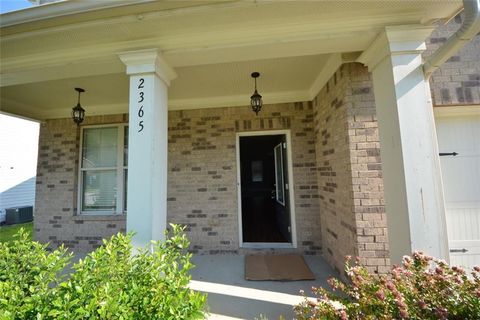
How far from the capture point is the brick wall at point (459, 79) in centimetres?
263

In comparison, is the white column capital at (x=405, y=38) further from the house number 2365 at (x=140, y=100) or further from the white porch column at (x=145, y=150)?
the house number 2365 at (x=140, y=100)

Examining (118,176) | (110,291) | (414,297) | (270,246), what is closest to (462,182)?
(414,297)

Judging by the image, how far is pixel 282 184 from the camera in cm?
459

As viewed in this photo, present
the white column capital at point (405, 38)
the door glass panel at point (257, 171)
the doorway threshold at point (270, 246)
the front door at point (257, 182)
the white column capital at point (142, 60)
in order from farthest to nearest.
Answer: the door glass panel at point (257, 171) < the front door at point (257, 182) < the doorway threshold at point (270, 246) < the white column capital at point (142, 60) < the white column capital at point (405, 38)

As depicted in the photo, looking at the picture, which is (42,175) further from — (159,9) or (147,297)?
(147,297)

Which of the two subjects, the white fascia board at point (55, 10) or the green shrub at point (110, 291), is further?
the white fascia board at point (55, 10)

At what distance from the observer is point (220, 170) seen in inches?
160

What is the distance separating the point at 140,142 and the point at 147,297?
4.26 ft

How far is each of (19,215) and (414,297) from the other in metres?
11.1

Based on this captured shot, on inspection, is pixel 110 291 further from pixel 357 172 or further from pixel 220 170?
pixel 220 170

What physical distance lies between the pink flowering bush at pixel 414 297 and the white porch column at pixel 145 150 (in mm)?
1376

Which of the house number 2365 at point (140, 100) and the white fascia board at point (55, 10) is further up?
the white fascia board at point (55, 10)

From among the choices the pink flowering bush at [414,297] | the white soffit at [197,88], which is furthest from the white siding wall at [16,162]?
the pink flowering bush at [414,297]

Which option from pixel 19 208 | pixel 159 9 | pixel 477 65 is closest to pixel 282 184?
pixel 477 65
